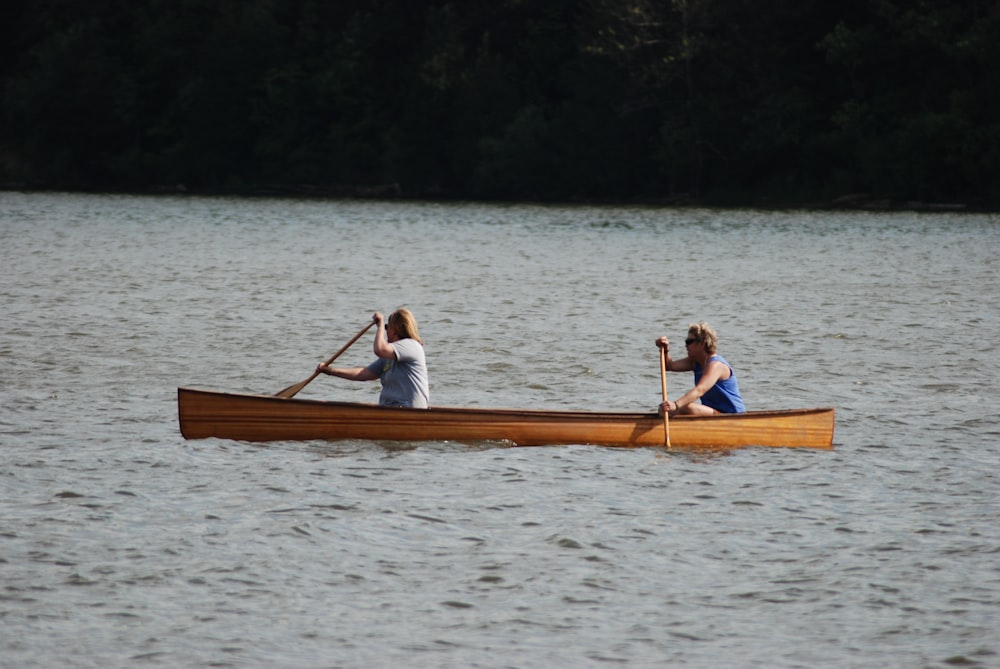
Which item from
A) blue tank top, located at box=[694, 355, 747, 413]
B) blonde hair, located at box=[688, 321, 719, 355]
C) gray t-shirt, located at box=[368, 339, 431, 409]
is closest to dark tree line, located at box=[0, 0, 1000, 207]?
blue tank top, located at box=[694, 355, 747, 413]

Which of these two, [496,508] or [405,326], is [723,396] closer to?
[405,326]

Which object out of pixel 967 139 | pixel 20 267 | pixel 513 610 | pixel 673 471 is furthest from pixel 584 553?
pixel 967 139

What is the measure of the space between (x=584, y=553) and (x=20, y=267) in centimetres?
2529

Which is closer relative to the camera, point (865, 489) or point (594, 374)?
point (865, 489)

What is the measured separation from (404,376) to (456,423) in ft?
2.21

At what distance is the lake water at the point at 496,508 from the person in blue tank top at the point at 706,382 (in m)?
0.54

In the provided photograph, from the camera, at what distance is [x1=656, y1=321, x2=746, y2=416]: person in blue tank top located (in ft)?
45.0

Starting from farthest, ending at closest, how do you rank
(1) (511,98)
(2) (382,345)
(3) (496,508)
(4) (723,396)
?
(1) (511,98)
(4) (723,396)
(2) (382,345)
(3) (496,508)

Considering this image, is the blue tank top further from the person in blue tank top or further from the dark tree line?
the dark tree line

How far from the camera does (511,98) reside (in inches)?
3140

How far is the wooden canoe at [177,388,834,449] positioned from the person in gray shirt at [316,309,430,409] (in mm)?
267

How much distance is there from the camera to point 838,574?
393 inches

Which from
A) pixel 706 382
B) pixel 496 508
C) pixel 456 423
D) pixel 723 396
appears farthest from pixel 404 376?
pixel 723 396

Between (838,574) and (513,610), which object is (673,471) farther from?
(513,610)
